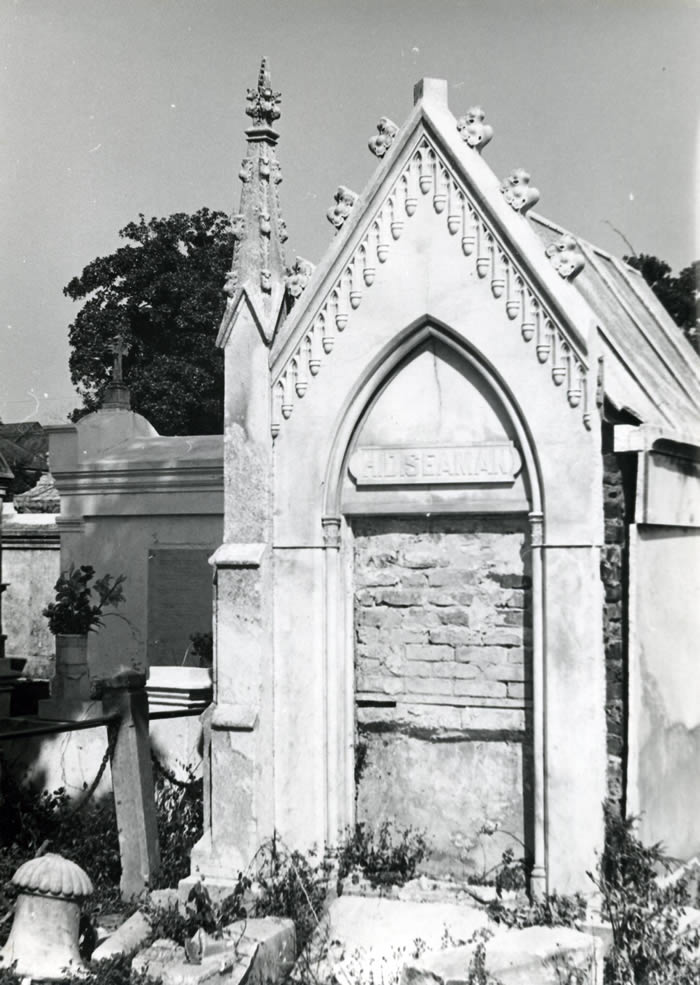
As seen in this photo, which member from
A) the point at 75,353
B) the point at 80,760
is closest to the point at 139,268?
the point at 75,353

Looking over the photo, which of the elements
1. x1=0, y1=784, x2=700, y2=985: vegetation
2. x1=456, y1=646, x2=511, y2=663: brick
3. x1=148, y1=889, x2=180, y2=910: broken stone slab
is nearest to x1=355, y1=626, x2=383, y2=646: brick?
x1=456, y1=646, x2=511, y2=663: brick

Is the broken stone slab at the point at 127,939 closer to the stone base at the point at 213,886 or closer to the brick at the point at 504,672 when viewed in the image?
the stone base at the point at 213,886

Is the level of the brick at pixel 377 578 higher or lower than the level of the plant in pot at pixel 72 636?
higher

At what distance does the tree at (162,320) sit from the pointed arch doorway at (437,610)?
64.5ft

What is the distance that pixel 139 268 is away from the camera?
94.8ft

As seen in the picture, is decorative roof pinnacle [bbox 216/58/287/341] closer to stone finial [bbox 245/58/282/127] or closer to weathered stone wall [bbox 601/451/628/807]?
stone finial [bbox 245/58/282/127]

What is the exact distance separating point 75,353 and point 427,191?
73.5 feet

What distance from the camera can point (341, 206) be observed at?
8047mm

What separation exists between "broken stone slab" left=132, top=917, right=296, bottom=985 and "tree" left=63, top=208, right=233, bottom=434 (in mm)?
21016

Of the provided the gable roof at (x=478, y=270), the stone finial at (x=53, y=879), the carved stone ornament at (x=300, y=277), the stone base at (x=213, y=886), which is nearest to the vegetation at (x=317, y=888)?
the stone base at (x=213, y=886)

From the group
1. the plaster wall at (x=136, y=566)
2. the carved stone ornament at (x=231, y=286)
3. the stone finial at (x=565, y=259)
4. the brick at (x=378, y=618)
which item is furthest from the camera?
the plaster wall at (x=136, y=566)

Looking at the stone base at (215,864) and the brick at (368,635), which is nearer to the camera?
the stone base at (215,864)

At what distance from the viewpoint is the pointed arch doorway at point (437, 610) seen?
763 cm

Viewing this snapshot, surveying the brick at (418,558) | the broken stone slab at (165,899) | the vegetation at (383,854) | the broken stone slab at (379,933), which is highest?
the brick at (418,558)
